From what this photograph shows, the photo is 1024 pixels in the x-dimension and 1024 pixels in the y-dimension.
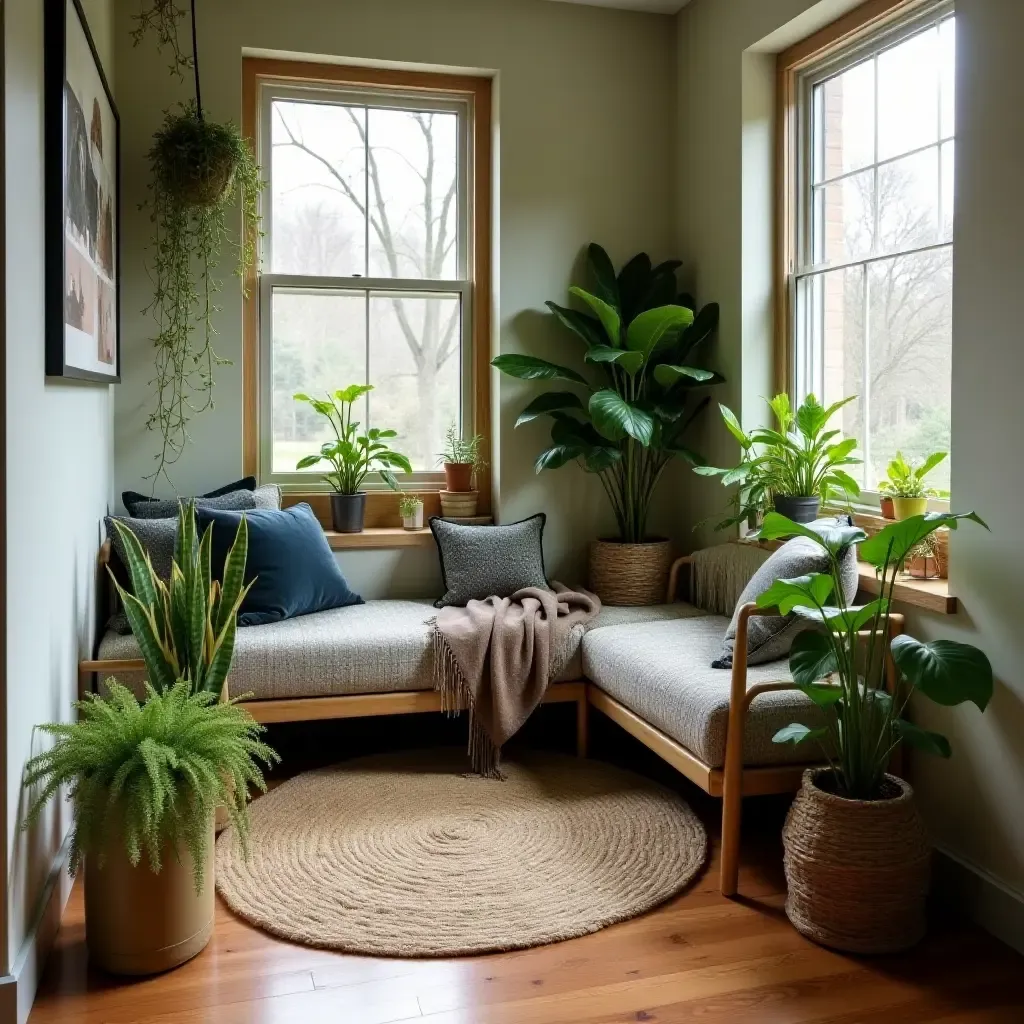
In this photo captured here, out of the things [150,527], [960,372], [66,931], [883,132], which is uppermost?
[883,132]

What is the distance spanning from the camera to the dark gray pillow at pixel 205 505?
3.74 meters

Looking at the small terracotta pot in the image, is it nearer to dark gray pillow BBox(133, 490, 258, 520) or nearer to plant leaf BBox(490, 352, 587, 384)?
plant leaf BBox(490, 352, 587, 384)

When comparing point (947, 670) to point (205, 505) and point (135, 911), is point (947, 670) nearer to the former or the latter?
point (135, 911)

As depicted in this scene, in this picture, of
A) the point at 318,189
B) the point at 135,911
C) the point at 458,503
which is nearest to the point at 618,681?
the point at 458,503

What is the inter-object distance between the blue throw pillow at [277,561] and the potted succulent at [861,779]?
172 cm

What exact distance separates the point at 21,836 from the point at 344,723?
1.86 m

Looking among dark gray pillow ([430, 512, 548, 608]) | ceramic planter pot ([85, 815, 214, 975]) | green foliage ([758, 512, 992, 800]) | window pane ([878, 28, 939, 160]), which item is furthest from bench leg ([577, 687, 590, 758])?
window pane ([878, 28, 939, 160])

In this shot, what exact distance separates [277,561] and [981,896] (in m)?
2.33

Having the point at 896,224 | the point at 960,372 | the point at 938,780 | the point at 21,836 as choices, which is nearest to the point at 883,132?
the point at 896,224

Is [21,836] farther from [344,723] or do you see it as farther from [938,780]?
[938,780]

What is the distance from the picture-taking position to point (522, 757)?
379 cm

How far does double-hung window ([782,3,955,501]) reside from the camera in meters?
3.12

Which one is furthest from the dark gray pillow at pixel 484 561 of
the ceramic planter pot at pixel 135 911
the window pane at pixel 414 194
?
the ceramic planter pot at pixel 135 911

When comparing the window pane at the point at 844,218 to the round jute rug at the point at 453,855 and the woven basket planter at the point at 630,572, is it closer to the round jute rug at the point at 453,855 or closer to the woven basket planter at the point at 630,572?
the woven basket planter at the point at 630,572
